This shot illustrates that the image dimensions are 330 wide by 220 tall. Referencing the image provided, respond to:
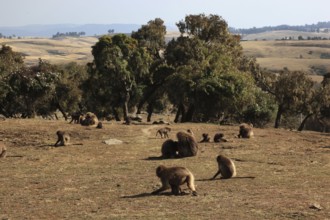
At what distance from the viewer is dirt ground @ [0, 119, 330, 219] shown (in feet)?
40.4

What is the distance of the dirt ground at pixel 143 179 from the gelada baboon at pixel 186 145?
0.48 metres

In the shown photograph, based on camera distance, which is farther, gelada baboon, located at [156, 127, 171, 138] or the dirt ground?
gelada baboon, located at [156, 127, 171, 138]

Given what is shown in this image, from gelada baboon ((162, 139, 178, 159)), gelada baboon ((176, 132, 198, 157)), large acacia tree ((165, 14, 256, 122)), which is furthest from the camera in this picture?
large acacia tree ((165, 14, 256, 122))

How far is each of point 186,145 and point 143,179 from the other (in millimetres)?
5682

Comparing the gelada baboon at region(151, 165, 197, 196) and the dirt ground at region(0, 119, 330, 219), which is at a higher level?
the gelada baboon at region(151, 165, 197, 196)

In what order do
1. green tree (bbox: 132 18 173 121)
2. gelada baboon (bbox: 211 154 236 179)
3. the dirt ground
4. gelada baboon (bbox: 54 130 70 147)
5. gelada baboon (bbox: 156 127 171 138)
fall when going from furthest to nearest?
green tree (bbox: 132 18 173 121), gelada baboon (bbox: 156 127 171 138), gelada baboon (bbox: 54 130 70 147), gelada baboon (bbox: 211 154 236 179), the dirt ground

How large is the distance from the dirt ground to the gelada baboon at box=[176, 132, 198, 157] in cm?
48

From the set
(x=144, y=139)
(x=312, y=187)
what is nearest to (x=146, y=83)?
(x=144, y=139)

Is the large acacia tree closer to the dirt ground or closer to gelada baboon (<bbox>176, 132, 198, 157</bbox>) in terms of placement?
the dirt ground

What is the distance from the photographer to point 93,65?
54.2 m

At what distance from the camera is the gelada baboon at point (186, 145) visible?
73.9 ft

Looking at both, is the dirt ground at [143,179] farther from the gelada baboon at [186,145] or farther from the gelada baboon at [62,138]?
the gelada baboon at [62,138]

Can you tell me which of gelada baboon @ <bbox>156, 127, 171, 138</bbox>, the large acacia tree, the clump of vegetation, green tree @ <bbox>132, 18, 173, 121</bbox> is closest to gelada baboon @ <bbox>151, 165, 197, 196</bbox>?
gelada baboon @ <bbox>156, 127, 171, 138</bbox>

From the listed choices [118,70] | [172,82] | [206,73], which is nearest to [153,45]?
[118,70]
